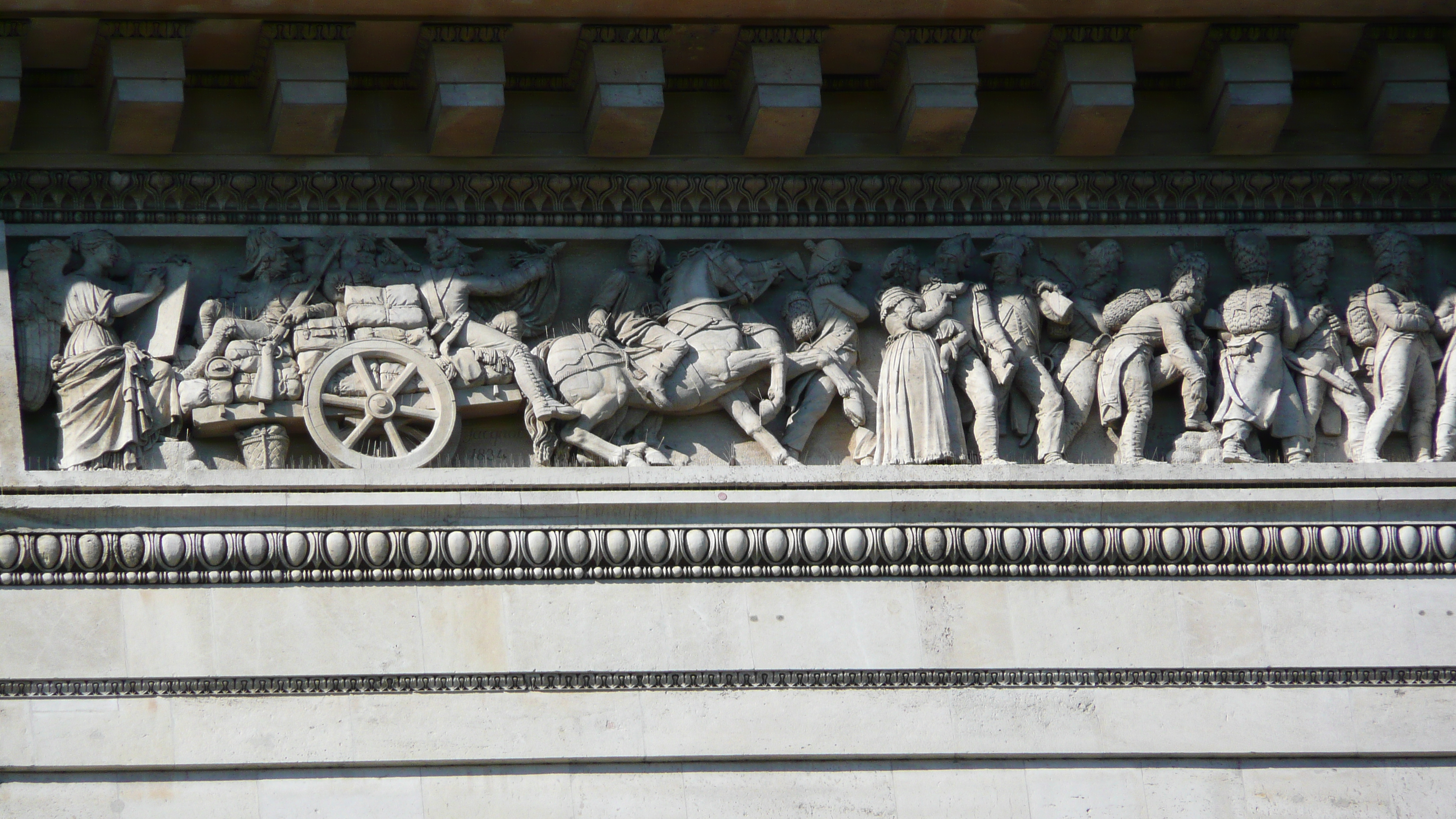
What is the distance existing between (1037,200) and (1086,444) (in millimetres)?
1104

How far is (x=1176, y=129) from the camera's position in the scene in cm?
1065

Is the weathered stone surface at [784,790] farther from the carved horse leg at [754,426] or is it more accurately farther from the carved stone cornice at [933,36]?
the carved stone cornice at [933,36]

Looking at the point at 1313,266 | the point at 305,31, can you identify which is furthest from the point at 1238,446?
the point at 305,31

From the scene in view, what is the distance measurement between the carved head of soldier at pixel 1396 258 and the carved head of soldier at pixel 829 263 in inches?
87.3

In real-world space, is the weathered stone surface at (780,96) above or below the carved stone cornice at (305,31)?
below

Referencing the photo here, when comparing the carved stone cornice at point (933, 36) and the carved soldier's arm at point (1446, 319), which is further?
the carved soldier's arm at point (1446, 319)

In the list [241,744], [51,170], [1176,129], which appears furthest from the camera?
[1176,129]

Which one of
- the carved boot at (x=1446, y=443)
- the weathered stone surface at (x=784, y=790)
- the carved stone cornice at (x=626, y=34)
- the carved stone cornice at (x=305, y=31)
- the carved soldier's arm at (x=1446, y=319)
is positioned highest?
the carved stone cornice at (x=305, y=31)

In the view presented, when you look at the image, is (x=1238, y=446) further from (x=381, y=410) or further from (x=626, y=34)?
(x=381, y=410)

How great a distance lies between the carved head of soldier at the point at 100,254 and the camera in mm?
9797

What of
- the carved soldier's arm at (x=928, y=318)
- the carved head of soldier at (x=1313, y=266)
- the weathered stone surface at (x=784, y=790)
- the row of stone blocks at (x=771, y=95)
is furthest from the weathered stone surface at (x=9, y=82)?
the carved head of soldier at (x=1313, y=266)

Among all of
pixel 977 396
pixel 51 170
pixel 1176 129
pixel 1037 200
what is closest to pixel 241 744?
pixel 51 170

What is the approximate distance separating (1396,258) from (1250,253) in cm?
62

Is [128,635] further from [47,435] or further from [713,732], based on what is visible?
[713,732]
